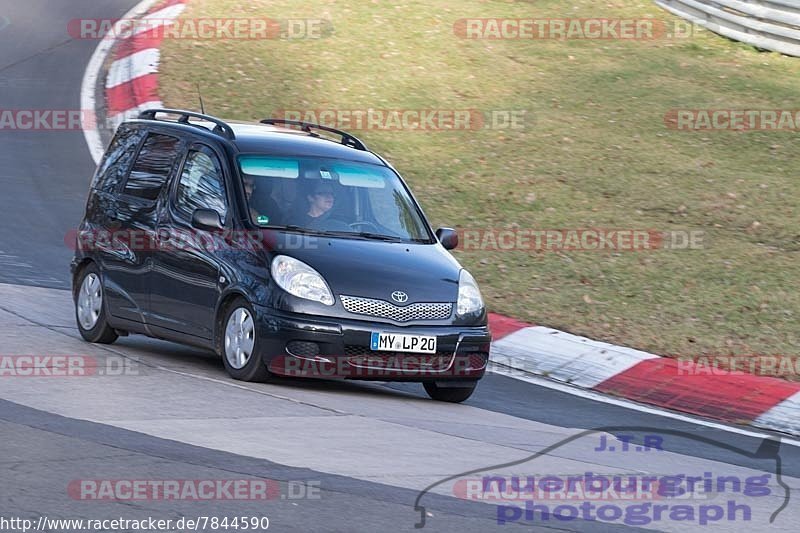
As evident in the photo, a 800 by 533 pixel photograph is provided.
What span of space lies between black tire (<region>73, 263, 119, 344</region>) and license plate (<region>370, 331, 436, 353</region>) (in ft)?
8.28

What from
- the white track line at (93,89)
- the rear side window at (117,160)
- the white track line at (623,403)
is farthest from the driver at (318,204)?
the white track line at (93,89)

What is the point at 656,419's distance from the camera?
31.9 feet

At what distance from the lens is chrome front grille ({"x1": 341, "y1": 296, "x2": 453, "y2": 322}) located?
29.8 feet

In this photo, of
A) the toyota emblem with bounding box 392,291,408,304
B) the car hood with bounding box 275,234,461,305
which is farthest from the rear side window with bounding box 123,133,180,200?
the toyota emblem with bounding box 392,291,408,304

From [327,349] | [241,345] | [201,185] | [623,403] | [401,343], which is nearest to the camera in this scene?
[327,349]

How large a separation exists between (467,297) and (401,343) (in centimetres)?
73

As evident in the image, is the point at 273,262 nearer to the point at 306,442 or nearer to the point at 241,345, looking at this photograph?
the point at 241,345

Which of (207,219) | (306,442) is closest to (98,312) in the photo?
(207,219)

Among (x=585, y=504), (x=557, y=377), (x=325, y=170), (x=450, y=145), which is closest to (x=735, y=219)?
(x=450, y=145)

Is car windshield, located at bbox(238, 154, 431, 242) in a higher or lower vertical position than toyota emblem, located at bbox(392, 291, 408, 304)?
higher

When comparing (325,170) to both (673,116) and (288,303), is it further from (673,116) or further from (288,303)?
(673,116)

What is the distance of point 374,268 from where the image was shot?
9289 millimetres

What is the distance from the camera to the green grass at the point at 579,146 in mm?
12688

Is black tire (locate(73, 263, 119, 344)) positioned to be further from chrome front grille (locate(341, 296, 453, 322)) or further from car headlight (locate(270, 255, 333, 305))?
chrome front grille (locate(341, 296, 453, 322))
